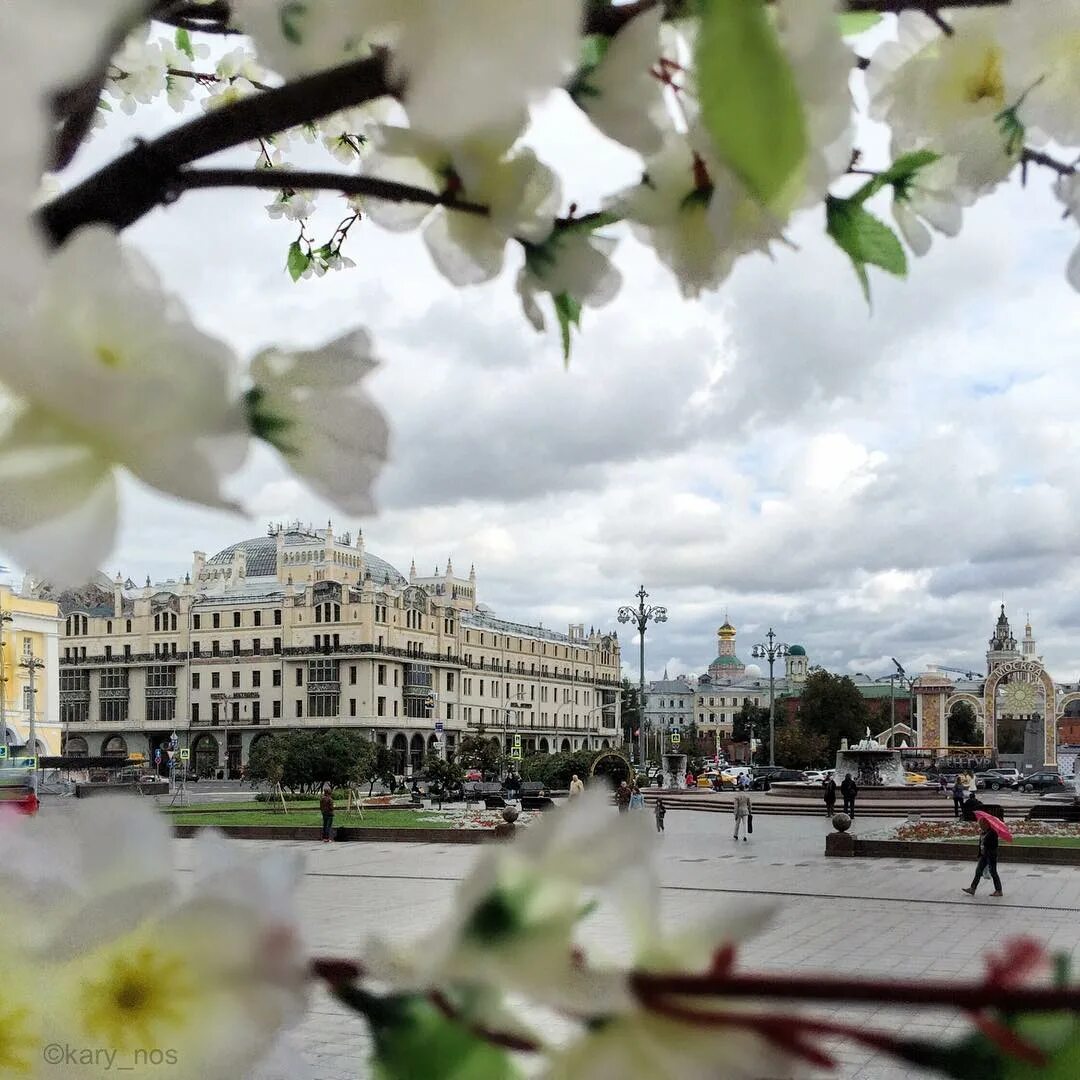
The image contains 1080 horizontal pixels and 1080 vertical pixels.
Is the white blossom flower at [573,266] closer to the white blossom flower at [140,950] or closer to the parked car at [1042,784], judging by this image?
the white blossom flower at [140,950]

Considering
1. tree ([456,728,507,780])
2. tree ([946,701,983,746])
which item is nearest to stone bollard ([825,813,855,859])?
tree ([456,728,507,780])

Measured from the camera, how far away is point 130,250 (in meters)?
0.42

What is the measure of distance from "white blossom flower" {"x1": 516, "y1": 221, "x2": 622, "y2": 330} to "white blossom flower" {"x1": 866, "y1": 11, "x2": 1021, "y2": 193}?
0.64ft

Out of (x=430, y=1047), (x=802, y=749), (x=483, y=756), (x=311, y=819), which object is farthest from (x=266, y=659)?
(x=430, y=1047)

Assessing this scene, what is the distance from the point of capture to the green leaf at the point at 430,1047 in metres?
0.43

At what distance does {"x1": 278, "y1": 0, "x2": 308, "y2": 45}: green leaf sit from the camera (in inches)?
19.1

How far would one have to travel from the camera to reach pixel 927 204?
74 centimetres

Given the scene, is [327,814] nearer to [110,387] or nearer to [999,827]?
[999,827]

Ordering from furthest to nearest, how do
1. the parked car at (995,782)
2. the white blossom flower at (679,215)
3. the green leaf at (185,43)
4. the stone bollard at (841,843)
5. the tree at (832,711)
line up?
1. the tree at (832,711)
2. the parked car at (995,782)
3. the stone bollard at (841,843)
4. the green leaf at (185,43)
5. the white blossom flower at (679,215)

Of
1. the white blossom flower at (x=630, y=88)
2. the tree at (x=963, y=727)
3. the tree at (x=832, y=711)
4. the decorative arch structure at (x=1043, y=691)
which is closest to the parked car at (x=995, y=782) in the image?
the decorative arch structure at (x=1043, y=691)

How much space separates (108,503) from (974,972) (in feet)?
1.20

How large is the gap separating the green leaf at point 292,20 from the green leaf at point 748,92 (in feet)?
0.63

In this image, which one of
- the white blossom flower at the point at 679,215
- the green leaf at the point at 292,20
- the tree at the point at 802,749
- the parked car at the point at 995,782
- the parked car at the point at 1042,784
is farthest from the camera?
the tree at the point at 802,749

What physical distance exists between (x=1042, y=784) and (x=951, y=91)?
46.1 metres
